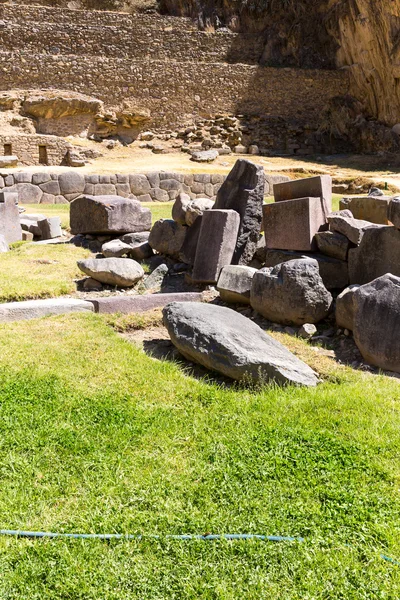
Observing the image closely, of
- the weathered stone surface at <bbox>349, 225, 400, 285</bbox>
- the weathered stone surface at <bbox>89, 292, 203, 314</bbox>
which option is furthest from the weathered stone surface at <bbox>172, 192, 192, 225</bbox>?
the weathered stone surface at <bbox>349, 225, 400, 285</bbox>

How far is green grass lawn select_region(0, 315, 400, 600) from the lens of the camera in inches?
100.0

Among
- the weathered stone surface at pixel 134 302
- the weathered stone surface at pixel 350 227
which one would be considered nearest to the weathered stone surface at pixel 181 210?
the weathered stone surface at pixel 134 302

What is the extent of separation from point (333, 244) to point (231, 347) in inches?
103

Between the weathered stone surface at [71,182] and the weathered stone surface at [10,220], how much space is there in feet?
21.9

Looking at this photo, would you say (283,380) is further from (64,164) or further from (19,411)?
(64,164)

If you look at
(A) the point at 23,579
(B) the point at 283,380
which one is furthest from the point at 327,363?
(A) the point at 23,579

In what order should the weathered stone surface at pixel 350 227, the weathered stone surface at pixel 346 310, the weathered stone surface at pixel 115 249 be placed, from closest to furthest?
the weathered stone surface at pixel 346 310
the weathered stone surface at pixel 350 227
the weathered stone surface at pixel 115 249

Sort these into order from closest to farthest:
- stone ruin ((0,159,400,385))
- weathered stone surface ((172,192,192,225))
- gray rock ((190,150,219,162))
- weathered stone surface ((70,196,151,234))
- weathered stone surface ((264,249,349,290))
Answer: stone ruin ((0,159,400,385)) → weathered stone surface ((264,249,349,290)) → weathered stone surface ((172,192,192,225)) → weathered stone surface ((70,196,151,234)) → gray rock ((190,150,219,162))

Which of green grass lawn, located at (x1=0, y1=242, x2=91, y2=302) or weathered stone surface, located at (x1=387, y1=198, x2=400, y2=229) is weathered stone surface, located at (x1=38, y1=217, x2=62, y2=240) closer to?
green grass lawn, located at (x1=0, y1=242, x2=91, y2=302)

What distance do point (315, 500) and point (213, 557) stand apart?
2.31 feet

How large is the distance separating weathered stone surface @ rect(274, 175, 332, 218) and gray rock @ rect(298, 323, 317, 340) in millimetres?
1922

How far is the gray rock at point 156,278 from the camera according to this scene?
8062 millimetres

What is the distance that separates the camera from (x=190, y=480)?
10.7 ft

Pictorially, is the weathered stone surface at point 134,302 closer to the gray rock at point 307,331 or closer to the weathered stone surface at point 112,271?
the weathered stone surface at point 112,271
